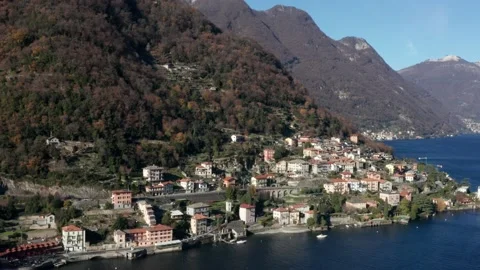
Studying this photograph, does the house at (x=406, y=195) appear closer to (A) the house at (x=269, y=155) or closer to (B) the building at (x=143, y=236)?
(A) the house at (x=269, y=155)

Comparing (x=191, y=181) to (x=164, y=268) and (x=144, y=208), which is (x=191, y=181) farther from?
(x=164, y=268)

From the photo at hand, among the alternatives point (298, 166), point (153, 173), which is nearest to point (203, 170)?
point (153, 173)

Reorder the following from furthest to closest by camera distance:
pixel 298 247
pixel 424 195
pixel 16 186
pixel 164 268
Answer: pixel 424 195
pixel 16 186
pixel 298 247
pixel 164 268

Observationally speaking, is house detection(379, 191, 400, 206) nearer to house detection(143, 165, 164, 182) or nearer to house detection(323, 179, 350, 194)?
house detection(323, 179, 350, 194)

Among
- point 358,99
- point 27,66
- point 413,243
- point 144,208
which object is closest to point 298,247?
point 413,243

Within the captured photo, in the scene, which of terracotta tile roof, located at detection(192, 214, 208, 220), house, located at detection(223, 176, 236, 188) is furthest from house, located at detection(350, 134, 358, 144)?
terracotta tile roof, located at detection(192, 214, 208, 220)

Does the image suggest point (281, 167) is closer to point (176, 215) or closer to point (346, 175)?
point (346, 175)
